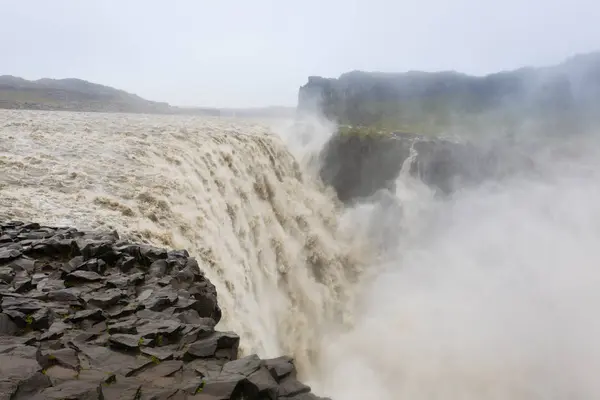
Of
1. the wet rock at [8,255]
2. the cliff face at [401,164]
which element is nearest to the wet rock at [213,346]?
the wet rock at [8,255]

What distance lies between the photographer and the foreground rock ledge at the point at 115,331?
4180 millimetres

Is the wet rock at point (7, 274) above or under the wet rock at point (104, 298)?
above

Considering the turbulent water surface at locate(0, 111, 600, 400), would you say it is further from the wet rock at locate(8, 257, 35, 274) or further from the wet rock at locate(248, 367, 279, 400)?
the wet rock at locate(248, 367, 279, 400)

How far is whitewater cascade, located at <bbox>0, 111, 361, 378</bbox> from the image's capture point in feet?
37.5

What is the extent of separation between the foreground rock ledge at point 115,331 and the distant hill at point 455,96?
81.6 metres

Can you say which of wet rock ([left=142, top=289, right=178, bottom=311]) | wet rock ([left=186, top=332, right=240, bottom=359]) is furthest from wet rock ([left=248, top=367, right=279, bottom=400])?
wet rock ([left=142, top=289, right=178, bottom=311])

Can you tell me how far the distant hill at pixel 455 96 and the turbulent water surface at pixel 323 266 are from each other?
196 ft

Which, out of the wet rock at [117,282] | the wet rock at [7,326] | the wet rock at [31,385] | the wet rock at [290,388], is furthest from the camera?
the wet rock at [117,282]

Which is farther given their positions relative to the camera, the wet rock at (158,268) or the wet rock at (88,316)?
the wet rock at (158,268)

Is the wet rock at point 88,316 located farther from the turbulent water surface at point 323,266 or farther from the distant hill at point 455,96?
the distant hill at point 455,96

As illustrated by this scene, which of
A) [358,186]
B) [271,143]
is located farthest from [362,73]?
[271,143]

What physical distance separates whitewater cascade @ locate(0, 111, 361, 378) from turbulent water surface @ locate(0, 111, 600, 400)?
0.24ft

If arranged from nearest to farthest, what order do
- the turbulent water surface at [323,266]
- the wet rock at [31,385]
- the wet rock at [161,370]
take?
the wet rock at [31,385] < the wet rock at [161,370] < the turbulent water surface at [323,266]

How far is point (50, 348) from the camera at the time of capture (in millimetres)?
4801
